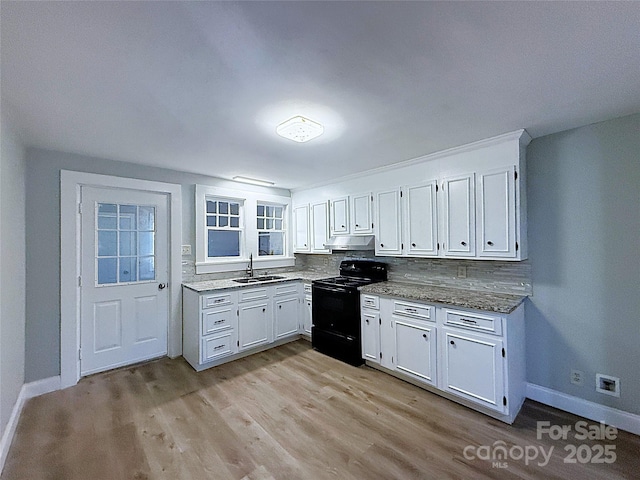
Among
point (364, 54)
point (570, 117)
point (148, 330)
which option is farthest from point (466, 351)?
point (148, 330)

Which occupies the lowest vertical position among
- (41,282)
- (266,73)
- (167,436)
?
(167,436)

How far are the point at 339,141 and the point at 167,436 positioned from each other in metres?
2.75

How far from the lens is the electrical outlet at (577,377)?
7.55 ft

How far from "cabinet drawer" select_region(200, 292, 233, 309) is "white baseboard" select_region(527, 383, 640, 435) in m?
3.21

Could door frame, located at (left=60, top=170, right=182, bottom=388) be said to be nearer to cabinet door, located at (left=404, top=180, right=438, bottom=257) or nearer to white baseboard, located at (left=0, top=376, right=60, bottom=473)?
white baseboard, located at (left=0, top=376, right=60, bottom=473)

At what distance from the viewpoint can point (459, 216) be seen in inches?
108

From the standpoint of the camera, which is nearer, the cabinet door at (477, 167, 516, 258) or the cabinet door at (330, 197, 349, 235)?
the cabinet door at (477, 167, 516, 258)

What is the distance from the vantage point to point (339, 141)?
254cm

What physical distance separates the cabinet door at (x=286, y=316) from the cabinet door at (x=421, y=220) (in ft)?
6.08

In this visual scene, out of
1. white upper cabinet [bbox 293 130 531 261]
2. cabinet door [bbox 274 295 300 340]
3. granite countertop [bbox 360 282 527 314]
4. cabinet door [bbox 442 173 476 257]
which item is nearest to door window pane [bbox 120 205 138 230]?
cabinet door [bbox 274 295 300 340]

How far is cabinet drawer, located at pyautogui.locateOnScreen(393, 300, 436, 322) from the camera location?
263 cm

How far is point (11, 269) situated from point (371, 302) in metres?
3.17

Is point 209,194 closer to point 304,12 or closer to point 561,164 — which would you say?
point 304,12

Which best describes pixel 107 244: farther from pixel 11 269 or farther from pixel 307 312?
pixel 307 312
